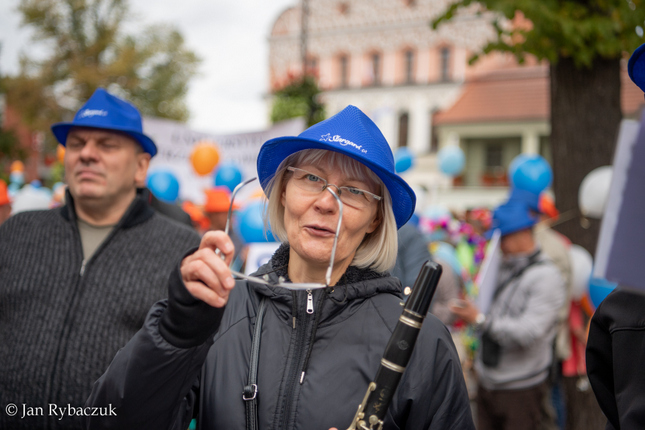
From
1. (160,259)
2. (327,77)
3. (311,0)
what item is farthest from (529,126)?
(160,259)

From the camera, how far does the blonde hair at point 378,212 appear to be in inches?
66.7

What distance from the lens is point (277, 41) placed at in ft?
124

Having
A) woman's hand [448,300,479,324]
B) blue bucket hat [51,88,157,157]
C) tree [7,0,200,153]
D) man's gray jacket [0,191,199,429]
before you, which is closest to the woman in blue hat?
man's gray jacket [0,191,199,429]

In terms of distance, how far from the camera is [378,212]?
6.03ft

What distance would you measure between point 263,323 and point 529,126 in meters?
26.7

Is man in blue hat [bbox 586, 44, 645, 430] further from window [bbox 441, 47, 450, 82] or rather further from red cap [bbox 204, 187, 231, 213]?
window [bbox 441, 47, 450, 82]

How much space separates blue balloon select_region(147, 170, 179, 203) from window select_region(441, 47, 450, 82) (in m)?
30.1

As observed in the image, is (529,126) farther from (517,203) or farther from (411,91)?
(517,203)

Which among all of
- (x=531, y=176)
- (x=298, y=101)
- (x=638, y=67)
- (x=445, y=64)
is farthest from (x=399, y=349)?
(x=445, y=64)

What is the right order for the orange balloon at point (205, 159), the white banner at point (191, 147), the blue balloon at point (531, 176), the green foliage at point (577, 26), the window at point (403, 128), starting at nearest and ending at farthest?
the green foliage at point (577, 26) < the blue balloon at point (531, 176) < the orange balloon at point (205, 159) < the white banner at point (191, 147) < the window at point (403, 128)

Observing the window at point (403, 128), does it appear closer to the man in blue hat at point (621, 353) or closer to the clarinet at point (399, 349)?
the man in blue hat at point (621, 353)

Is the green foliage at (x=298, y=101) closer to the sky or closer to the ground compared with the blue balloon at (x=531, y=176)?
closer to the sky

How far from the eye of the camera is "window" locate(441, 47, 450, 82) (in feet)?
113

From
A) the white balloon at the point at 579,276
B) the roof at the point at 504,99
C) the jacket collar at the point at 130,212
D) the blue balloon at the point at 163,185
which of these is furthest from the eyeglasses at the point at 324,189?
the roof at the point at 504,99
